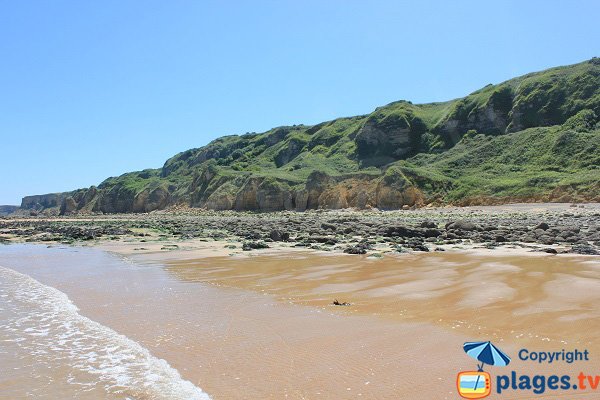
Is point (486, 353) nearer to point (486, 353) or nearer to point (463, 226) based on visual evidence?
point (486, 353)

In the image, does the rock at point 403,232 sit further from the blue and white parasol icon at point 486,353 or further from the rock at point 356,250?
the blue and white parasol icon at point 486,353

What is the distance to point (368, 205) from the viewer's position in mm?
64812

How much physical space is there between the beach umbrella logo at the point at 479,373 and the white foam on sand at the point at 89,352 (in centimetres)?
263

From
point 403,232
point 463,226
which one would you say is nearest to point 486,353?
point 403,232

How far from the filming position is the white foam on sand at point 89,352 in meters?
4.76

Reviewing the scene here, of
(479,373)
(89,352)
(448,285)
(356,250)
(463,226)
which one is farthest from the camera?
(463,226)

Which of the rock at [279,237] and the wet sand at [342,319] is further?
the rock at [279,237]

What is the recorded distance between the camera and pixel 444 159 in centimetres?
7881

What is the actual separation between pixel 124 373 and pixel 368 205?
60888mm

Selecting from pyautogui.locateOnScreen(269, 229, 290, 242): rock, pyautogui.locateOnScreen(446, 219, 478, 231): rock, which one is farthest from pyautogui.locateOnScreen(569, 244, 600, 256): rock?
pyautogui.locateOnScreen(269, 229, 290, 242): rock

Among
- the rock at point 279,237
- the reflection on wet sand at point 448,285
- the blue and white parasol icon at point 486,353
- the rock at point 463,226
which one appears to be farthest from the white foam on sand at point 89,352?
the rock at point 463,226

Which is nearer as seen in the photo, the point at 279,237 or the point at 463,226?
the point at 279,237

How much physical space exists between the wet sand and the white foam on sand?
186 millimetres

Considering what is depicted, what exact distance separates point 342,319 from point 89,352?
377 centimetres
